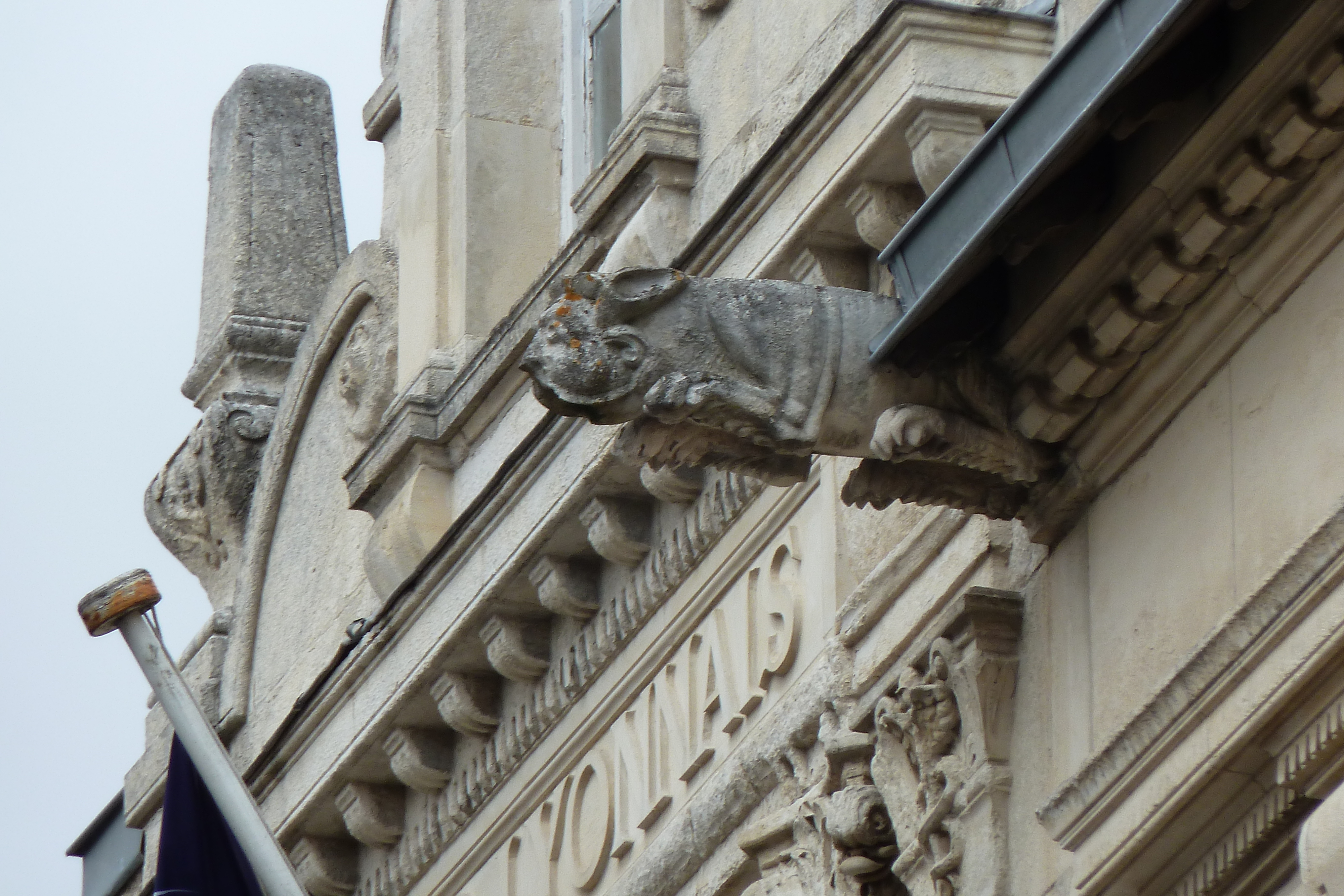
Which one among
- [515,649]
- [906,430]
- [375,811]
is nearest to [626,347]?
[906,430]

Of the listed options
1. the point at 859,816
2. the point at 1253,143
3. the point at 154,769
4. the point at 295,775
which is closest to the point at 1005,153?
the point at 1253,143

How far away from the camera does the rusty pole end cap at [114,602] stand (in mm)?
9500

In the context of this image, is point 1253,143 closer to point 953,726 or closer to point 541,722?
point 953,726

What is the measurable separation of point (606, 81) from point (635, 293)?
425 centimetres

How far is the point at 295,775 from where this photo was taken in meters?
11.3

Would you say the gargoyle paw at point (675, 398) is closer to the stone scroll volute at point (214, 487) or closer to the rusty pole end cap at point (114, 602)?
the rusty pole end cap at point (114, 602)

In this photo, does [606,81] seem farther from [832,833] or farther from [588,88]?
[832,833]

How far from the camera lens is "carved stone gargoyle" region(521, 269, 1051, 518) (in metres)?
7.02

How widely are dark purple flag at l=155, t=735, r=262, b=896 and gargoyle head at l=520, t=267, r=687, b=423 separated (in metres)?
3.17

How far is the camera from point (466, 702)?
10.4m

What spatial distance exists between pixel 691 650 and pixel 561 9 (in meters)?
3.18

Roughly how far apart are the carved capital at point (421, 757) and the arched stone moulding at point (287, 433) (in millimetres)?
1832

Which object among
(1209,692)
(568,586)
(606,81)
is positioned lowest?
(1209,692)

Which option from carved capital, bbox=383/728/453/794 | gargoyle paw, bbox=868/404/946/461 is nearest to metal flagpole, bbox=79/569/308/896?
carved capital, bbox=383/728/453/794
